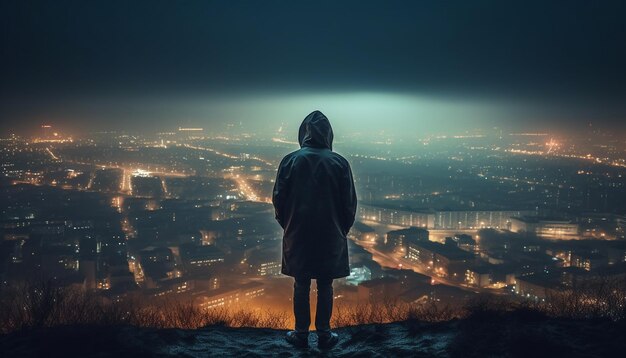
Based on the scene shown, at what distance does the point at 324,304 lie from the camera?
264 cm

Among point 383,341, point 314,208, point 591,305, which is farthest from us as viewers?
point 591,305

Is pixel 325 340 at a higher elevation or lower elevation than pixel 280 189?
lower

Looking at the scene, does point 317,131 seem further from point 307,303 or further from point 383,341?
point 383,341

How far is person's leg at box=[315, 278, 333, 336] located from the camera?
263 centimetres

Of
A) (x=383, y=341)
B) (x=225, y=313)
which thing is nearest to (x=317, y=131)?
(x=383, y=341)

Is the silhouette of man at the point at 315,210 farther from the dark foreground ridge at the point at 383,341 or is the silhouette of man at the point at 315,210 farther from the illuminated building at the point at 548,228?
the illuminated building at the point at 548,228

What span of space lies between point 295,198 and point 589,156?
1984 inches

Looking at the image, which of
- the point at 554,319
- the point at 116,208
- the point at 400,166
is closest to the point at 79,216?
the point at 116,208

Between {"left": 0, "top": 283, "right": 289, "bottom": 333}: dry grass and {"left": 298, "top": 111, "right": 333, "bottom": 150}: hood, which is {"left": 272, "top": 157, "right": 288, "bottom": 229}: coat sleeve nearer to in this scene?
{"left": 298, "top": 111, "right": 333, "bottom": 150}: hood

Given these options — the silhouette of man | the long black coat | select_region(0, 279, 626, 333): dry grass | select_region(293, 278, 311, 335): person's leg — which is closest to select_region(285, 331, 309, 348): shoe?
select_region(293, 278, 311, 335): person's leg

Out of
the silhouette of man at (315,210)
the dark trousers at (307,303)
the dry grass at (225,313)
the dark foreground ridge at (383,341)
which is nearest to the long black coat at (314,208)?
the silhouette of man at (315,210)

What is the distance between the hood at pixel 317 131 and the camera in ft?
8.61

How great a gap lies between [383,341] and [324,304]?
60cm

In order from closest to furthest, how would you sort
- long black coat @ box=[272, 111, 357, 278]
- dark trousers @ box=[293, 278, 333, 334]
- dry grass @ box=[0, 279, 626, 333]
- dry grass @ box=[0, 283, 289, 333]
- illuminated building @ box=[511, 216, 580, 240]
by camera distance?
long black coat @ box=[272, 111, 357, 278], dark trousers @ box=[293, 278, 333, 334], dry grass @ box=[0, 279, 626, 333], dry grass @ box=[0, 283, 289, 333], illuminated building @ box=[511, 216, 580, 240]
